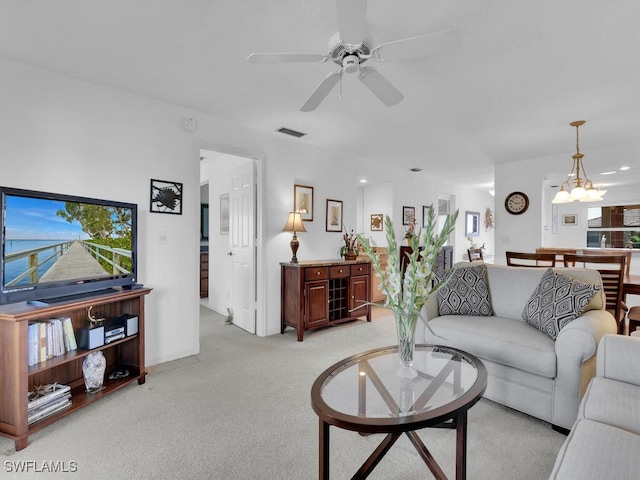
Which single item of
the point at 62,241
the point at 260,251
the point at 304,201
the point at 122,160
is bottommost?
the point at 260,251

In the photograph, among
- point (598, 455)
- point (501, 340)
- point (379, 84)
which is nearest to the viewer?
point (598, 455)

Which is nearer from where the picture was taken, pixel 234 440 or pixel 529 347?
pixel 234 440

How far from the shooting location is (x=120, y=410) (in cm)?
217

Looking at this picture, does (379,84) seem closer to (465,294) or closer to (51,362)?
(465,294)

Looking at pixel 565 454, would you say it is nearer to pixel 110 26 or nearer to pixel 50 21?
pixel 110 26

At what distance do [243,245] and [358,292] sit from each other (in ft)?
5.37

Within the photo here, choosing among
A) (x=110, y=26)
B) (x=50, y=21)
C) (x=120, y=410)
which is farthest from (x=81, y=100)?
(x=120, y=410)

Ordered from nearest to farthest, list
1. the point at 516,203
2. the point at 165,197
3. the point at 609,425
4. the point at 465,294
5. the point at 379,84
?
the point at 609,425 → the point at 379,84 → the point at 465,294 → the point at 165,197 → the point at 516,203

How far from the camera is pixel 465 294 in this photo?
2693 millimetres

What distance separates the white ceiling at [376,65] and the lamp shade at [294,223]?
996 millimetres

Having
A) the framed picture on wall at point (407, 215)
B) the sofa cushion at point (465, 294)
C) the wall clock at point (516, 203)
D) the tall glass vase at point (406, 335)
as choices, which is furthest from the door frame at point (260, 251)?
the wall clock at point (516, 203)

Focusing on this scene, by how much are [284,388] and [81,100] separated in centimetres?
277
